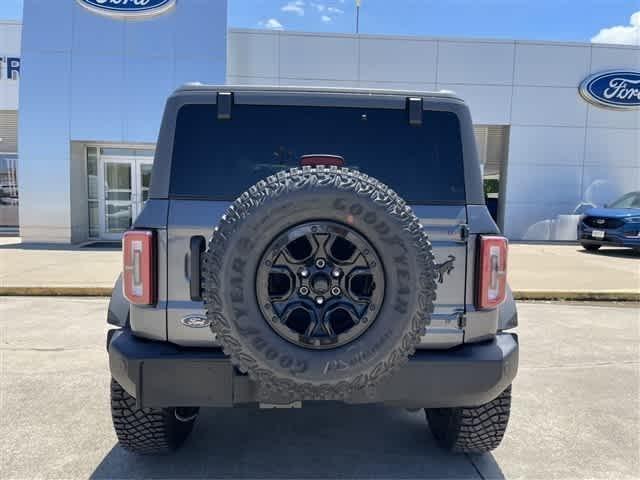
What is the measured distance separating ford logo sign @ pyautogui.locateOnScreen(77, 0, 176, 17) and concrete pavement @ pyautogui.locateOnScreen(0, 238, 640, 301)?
6.36 meters

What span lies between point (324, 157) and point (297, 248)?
530mm

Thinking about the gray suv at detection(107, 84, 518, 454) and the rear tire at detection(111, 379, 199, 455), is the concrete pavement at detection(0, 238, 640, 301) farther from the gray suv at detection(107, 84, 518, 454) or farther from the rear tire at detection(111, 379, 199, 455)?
the gray suv at detection(107, 84, 518, 454)

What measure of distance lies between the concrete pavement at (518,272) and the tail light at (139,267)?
5303 millimetres

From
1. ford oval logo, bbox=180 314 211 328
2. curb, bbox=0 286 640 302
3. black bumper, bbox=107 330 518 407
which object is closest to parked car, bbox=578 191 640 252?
curb, bbox=0 286 640 302

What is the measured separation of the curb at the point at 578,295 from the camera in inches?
273

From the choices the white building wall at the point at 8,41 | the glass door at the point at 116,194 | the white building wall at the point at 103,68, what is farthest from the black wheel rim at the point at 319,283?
the white building wall at the point at 8,41

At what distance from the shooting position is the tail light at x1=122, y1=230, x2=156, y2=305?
2.02 metres

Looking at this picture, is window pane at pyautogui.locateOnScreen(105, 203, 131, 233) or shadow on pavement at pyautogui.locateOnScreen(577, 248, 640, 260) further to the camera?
window pane at pyautogui.locateOnScreen(105, 203, 131, 233)

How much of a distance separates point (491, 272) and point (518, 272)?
23.9 feet

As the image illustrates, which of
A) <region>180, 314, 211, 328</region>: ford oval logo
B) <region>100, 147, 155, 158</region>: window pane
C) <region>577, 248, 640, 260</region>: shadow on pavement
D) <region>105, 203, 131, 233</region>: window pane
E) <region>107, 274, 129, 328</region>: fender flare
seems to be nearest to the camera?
<region>180, 314, 211, 328</region>: ford oval logo

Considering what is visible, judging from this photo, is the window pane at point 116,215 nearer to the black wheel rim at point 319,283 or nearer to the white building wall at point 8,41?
the white building wall at point 8,41

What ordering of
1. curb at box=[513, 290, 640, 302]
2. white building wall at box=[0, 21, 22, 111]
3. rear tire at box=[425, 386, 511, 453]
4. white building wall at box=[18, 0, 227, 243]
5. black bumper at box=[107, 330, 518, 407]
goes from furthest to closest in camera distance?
white building wall at box=[0, 21, 22, 111] < white building wall at box=[18, 0, 227, 243] < curb at box=[513, 290, 640, 302] < rear tire at box=[425, 386, 511, 453] < black bumper at box=[107, 330, 518, 407]

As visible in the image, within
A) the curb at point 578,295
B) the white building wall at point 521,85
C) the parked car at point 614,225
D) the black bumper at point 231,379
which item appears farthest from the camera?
the white building wall at point 521,85

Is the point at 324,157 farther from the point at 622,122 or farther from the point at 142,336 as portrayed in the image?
the point at 622,122
